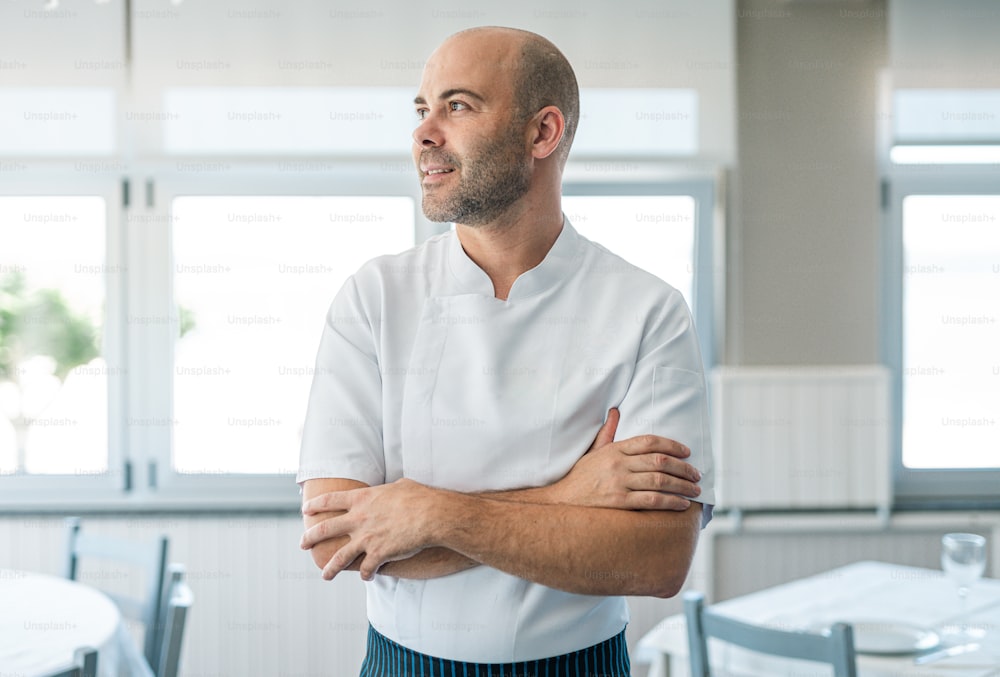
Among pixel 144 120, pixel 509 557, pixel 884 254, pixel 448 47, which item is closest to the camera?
pixel 509 557

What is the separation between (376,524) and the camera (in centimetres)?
119

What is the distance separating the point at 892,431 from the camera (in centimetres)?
362

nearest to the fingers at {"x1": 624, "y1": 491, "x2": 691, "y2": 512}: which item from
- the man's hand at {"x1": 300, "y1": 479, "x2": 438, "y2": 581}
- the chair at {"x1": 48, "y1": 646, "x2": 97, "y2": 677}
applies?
the man's hand at {"x1": 300, "y1": 479, "x2": 438, "y2": 581}

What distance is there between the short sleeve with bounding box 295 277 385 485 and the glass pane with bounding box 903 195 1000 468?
282 centimetres

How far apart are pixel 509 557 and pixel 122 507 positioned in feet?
8.50

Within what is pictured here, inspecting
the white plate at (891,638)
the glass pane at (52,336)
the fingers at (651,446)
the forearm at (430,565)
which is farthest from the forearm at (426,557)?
the glass pane at (52,336)

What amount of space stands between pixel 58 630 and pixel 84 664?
636 mm

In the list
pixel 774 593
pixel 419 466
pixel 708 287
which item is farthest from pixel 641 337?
pixel 708 287

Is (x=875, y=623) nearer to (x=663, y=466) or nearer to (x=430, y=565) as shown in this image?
(x=663, y=466)

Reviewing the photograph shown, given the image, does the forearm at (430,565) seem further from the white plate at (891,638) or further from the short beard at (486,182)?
the white plate at (891,638)

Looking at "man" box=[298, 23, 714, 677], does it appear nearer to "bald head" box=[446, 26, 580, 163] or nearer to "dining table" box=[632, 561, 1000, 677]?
"bald head" box=[446, 26, 580, 163]

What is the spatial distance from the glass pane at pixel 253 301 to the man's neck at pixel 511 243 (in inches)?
85.3

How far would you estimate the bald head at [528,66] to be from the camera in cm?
124

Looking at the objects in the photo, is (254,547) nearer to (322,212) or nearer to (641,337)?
(322,212)
